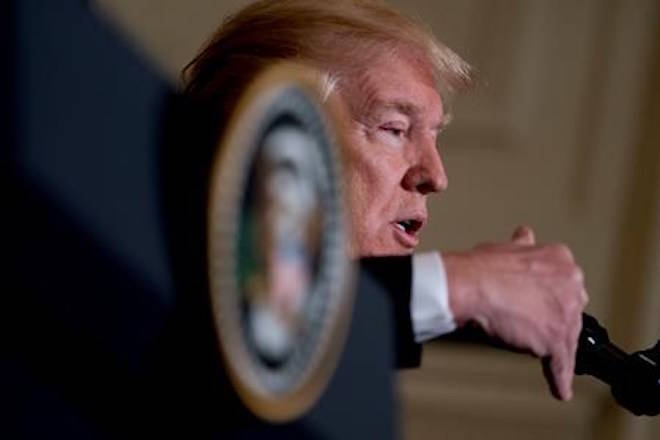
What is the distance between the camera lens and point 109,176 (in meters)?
0.46

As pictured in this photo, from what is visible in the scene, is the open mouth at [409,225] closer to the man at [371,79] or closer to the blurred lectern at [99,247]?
the man at [371,79]

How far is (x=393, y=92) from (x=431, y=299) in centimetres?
51

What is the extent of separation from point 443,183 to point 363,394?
54 centimetres

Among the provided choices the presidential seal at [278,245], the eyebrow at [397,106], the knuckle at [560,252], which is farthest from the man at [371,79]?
the presidential seal at [278,245]

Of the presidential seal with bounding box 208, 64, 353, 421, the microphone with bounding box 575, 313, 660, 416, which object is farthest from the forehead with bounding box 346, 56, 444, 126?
the presidential seal with bounding box 208, 64, 353, 421

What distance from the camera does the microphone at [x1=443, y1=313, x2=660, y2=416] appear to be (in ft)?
2.77

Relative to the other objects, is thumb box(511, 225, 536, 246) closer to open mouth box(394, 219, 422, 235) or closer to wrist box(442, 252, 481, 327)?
wrist box(442, 252, 481, 327)

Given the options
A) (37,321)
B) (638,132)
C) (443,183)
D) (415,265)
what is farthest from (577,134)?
(37,321)

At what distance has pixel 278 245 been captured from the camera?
51 cm

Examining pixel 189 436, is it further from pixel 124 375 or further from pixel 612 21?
pixel 612 21

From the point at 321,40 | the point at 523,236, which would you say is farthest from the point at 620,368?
the point at 321,40

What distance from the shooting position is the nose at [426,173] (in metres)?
1.10

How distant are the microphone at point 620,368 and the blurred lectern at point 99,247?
1.16 ft

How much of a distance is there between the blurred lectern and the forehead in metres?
0.61
